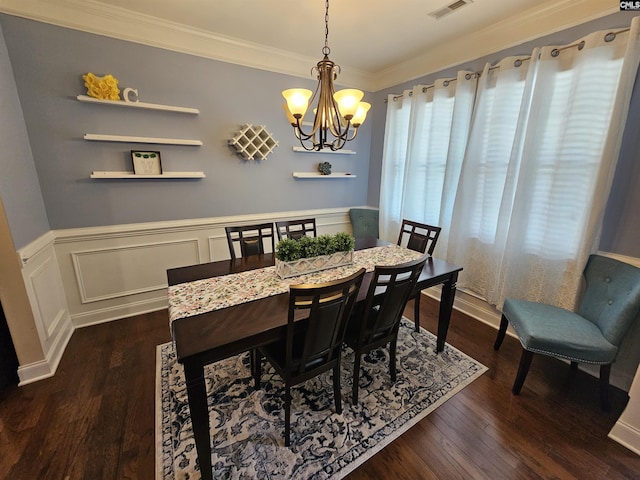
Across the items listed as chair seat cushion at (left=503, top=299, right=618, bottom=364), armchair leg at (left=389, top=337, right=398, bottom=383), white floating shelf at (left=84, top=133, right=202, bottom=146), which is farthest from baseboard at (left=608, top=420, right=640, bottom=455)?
white floating shelf at (left=84, top=133, right=202, bottom=146)

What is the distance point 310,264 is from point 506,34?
2.68m

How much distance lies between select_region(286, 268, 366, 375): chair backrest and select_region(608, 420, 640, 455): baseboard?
171 cm

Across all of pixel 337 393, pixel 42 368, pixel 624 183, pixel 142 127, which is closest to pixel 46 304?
pixel 42 368

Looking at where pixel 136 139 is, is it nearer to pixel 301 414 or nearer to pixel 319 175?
pixel 319 175

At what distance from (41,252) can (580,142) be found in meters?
4.19

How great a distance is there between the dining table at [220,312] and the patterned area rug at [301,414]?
262mm

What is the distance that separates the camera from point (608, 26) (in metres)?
1.89

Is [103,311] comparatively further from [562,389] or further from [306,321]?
[562,389]

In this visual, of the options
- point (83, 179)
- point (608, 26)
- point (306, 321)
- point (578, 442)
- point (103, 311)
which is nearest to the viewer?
point (306, 321)

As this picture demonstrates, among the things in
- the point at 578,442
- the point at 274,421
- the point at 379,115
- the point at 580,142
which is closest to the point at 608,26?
the point at 580,142

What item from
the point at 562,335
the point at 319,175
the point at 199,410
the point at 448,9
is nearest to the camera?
the point at 199,410

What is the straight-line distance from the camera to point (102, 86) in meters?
2.25

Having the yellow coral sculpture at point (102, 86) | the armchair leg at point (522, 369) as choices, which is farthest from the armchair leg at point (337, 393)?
the yellow coral sculpture at point (102, 86)

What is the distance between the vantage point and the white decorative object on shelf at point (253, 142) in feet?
9.69
